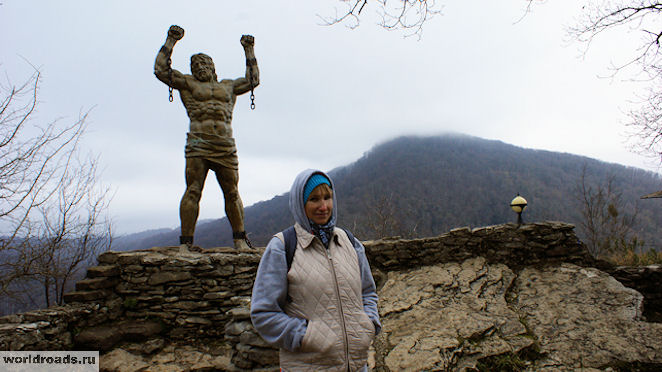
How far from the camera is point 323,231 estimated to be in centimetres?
146

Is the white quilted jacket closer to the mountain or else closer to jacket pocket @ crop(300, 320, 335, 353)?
jacket pocket @ crop(300, 320, 335, 353)

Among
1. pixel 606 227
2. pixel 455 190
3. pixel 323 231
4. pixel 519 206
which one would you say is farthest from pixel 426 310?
pixel 455 190

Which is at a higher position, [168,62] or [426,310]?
[168,62]

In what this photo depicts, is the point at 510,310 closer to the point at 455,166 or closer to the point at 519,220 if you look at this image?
the point at 519,220

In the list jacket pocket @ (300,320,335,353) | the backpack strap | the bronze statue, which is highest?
the bronze statue

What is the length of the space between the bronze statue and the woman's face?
2.98m

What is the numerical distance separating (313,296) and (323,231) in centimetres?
30

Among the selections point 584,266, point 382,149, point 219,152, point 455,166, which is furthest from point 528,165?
point 219,152

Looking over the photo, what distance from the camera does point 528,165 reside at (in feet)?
167

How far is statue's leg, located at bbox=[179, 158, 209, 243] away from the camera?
3.90 meters

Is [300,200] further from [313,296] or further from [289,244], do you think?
[313,296]

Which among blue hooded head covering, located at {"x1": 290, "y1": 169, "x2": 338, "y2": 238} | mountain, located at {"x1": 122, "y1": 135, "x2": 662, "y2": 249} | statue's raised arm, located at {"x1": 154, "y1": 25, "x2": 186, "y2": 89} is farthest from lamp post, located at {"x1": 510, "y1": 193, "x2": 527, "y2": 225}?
mountain, located at {"x1": 122, "y1": 135, "x2": 662, "y2": 249}

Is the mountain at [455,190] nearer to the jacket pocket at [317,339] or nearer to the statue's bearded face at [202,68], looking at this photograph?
the statue's bearded face at [202,68]

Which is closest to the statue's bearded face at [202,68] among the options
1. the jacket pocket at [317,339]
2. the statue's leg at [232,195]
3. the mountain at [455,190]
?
the statue's leg at [232,195]
